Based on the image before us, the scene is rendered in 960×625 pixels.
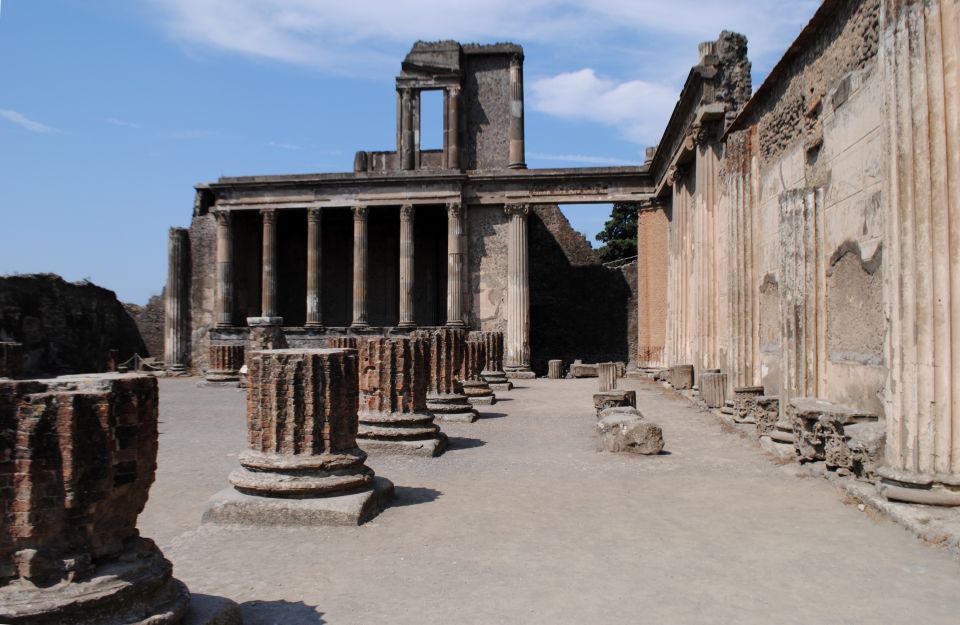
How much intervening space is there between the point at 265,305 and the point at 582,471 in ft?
63.7

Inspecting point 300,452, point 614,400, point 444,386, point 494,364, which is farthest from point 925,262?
point 494,364

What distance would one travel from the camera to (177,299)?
2608cm

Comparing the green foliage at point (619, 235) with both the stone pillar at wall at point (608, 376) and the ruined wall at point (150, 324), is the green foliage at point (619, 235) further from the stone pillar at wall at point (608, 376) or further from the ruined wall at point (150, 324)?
the stone pillar at wall at point (608, 376)

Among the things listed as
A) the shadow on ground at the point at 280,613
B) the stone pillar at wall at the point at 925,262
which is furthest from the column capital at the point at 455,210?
the shadow on ground at the point at 280,613

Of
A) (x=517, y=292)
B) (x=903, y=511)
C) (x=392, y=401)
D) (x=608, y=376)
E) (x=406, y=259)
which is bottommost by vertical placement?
(x=903, y=511)

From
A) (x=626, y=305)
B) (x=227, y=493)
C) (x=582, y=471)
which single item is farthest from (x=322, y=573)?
(x=626, y=305)

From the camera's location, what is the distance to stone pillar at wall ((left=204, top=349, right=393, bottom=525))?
557 centimetres

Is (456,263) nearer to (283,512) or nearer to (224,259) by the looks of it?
(224,259)

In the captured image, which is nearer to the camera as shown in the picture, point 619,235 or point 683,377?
point 683,377

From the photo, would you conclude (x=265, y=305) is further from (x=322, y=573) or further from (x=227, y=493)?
(x=322, y=573)

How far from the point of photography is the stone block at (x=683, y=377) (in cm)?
1648

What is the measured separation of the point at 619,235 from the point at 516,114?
62.2 ft

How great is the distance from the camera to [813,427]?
24.3ft

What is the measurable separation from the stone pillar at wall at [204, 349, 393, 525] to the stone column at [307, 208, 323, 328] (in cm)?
1911
